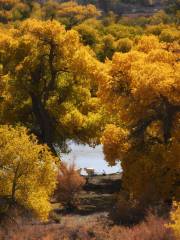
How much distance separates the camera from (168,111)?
31781 millimetres

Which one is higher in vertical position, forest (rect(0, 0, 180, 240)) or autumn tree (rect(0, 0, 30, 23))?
autumn tree (rect(0, 0, 30, 23))

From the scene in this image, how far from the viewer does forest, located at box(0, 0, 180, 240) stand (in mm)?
27025

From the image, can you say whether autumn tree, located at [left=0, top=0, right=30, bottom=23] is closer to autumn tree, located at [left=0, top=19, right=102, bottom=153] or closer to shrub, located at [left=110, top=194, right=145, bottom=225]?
autumn tree, located at [left=0, top=19, right=102, bottom=153]

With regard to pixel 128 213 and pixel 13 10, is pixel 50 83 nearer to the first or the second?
pixel 128 213

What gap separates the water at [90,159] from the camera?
165 feet

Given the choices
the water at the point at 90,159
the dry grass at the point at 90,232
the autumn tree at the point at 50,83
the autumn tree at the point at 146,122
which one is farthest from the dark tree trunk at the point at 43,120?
the dry grass at the point at 90,232

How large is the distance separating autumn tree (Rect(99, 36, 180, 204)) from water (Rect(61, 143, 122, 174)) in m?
13.2

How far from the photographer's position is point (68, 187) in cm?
3466

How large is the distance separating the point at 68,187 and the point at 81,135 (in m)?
10.7

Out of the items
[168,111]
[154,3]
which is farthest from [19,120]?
[154,3]

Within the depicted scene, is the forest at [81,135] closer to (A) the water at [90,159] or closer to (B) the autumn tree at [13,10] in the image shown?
(A) the water at [90,159]

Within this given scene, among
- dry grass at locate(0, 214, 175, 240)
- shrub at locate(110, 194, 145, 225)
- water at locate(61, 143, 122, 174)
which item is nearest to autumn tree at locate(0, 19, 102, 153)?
water at locate(61, 143, 122, 174)

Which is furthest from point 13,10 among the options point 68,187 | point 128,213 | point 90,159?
point 128,213

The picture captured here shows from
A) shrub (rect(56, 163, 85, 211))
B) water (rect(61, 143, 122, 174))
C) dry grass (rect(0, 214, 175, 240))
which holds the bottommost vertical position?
water (rect(61, 143, 122, 174))
